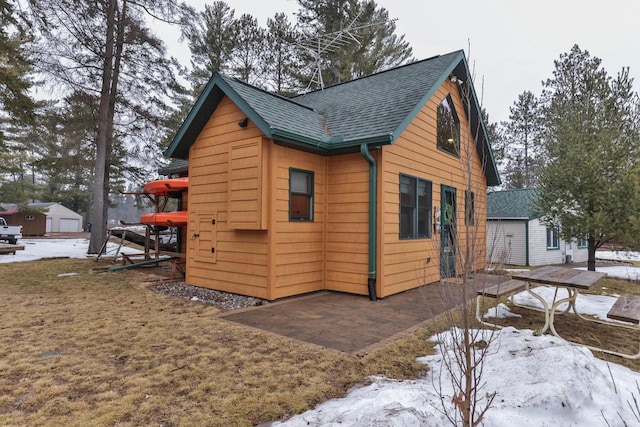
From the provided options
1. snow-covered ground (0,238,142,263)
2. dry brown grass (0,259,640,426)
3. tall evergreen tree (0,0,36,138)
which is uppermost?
tall evergreen tree (0,0,36,138)

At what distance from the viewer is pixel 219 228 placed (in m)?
6.83

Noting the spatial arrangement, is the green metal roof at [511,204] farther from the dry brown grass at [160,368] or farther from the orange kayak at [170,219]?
the dry brown grass at [160,368]

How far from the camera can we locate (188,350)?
12.1 feet

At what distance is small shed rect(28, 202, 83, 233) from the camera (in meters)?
38.7

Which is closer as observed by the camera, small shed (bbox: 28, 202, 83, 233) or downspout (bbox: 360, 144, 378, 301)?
downspout (bbox: 360, 144, 378, 301)

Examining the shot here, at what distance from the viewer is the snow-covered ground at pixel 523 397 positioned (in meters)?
2.25

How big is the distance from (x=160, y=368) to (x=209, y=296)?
341 centimetres

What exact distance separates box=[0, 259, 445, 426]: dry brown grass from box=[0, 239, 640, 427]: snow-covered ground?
0.31 m

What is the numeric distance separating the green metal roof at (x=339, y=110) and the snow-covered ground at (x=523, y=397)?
11.3 ft

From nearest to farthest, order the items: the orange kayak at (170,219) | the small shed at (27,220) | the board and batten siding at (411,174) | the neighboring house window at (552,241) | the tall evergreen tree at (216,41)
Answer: the board and batten siding at (411,174) < the orange kayak at (170,219) < the neighboring house window at (552,241) < the tall evergreen tree at (216,41) < the small shed at (27,220)

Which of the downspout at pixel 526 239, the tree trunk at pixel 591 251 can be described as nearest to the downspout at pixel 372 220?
the tree trunk at pixel 591 251

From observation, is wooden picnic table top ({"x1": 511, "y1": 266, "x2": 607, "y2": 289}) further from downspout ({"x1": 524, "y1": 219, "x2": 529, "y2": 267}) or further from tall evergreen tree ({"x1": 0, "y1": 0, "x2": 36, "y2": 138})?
tall evergreen tree ({"x1": 0, "y1": 0, "x2": 36, "y2": 138})

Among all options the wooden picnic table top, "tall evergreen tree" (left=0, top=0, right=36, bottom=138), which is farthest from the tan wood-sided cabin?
"tall evergreen tree" (left=0, top=0, right=36, bottom=138)

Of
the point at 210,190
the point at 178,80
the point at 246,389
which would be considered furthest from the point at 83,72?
the point at 246,389
